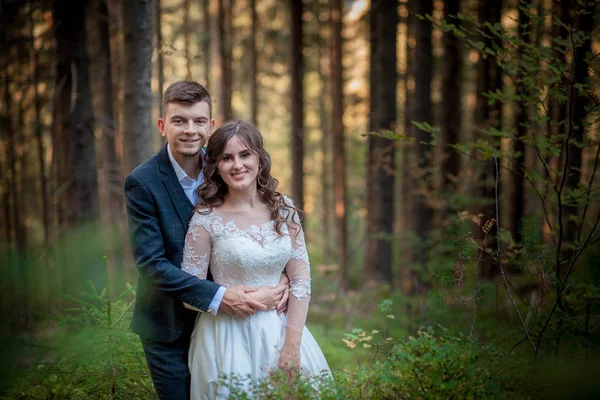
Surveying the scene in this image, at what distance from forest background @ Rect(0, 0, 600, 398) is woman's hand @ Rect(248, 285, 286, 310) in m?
0.76

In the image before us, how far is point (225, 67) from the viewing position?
11375 millimetres

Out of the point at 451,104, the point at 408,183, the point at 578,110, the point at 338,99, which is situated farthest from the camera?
the point at 408,183

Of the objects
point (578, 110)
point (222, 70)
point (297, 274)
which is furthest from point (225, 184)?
point (222, 70)

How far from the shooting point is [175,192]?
3232 mm

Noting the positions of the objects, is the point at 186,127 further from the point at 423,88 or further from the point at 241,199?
the point at 423,88

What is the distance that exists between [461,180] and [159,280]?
9.02 m

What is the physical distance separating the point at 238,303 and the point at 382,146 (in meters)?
7.75

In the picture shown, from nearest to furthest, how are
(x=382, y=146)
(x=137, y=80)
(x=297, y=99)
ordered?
1. (x=137, y=80)
2. (x=382, y=146)
3. (x=297, y=99)

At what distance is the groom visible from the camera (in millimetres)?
3031

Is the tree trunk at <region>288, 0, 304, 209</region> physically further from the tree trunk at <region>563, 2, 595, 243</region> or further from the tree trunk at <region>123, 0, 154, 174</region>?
the tree trunk at <region>123, 0, 154, 174</region>

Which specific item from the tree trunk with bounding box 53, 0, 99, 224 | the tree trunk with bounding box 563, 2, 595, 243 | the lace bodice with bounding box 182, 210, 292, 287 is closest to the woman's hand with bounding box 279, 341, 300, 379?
the lace bodice with bounding box 182, 210, 292, 287

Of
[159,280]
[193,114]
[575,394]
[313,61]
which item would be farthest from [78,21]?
[313,61]

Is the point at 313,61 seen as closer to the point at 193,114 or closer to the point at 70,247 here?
the point at 70,247

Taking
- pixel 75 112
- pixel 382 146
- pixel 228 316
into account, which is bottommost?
pixel 228 316
